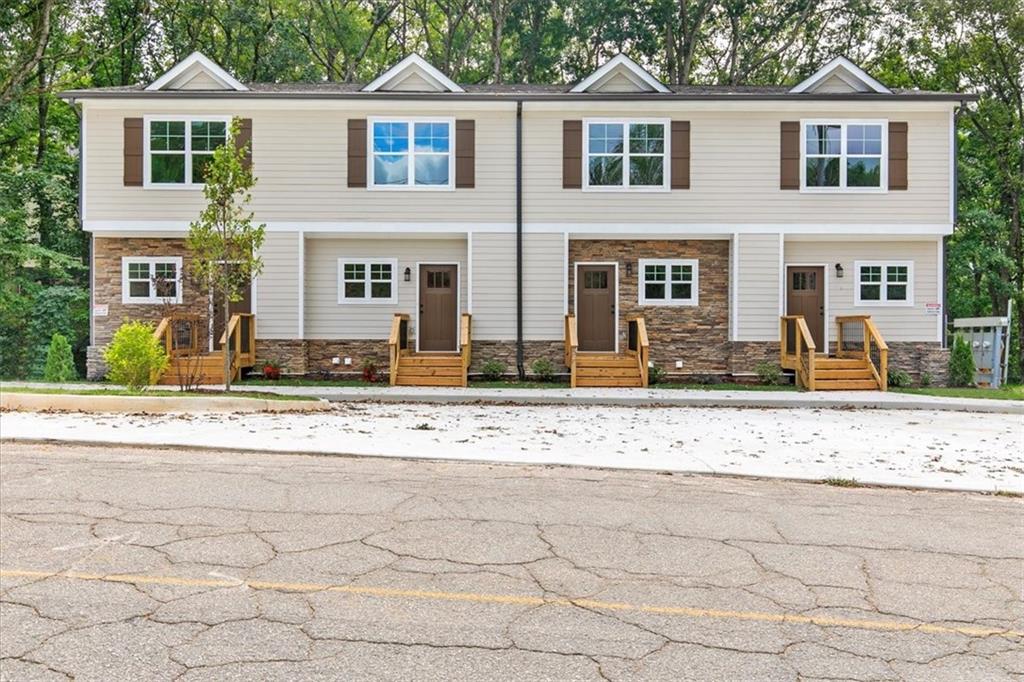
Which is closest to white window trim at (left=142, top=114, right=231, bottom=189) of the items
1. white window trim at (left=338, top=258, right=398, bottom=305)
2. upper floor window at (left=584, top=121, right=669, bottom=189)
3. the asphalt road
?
white window trim at (left=338, top=258, right=398, bottom=305)

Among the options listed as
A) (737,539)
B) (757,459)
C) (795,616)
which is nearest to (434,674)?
(795,616)

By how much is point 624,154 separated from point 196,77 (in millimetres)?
10323

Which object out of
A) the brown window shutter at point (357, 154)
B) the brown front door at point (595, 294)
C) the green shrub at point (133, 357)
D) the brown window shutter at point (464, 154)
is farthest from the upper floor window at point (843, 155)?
the green shrub at point (133, 357)

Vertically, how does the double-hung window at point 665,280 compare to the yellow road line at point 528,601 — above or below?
above

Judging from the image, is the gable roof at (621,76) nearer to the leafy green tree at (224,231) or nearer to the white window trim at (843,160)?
the white window trim at (843,160)

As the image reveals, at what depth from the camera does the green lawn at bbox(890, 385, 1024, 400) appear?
1580 centimetres

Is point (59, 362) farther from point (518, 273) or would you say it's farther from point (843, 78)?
point (843, 78)

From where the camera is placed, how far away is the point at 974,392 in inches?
655

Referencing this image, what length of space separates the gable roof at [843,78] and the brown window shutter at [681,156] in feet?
9.60

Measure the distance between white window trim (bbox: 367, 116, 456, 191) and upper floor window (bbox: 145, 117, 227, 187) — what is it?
3.36 m

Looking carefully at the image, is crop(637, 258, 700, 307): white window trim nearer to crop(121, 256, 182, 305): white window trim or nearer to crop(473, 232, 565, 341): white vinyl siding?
crop(473, 232, 565, 341): white vinyl siding

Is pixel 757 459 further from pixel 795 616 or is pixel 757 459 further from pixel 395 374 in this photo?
pixel 395 374

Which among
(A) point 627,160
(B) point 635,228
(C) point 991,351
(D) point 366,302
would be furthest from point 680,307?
(C) point 991,351

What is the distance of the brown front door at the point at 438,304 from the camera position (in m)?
18.9
